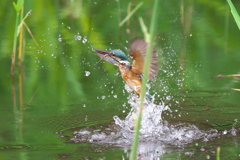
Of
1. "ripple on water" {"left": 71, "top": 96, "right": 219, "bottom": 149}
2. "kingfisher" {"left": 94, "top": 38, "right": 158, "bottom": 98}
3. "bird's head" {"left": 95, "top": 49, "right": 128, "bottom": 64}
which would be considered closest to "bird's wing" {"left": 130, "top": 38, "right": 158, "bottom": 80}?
"kingfisher" {"left": 94, "top": 38, "right": 158, "bottom": 98}

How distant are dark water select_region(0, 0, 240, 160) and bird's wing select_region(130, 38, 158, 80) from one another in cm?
41

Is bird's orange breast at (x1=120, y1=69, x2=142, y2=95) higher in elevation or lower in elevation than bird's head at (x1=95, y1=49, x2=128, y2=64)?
lower

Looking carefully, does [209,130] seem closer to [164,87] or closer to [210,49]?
[164,87]

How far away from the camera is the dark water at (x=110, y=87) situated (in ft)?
12.1

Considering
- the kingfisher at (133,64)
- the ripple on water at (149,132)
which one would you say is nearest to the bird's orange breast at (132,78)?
the kingfisher at (133,64)

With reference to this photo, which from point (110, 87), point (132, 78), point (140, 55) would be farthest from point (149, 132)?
point (110, 87)

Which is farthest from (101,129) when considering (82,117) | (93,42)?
(93,42)

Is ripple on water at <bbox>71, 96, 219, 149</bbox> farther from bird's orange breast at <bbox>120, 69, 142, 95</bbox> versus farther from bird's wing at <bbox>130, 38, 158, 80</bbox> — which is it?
bird's wing at <bbox>130, 38, 158, 80</bbox>

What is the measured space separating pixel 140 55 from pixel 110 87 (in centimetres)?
120

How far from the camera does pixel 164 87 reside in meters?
4.94

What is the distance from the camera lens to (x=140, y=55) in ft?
12.4

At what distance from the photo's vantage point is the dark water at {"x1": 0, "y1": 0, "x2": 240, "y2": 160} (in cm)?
370

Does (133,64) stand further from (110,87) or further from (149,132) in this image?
(110,87)

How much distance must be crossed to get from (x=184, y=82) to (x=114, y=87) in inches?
25.3
